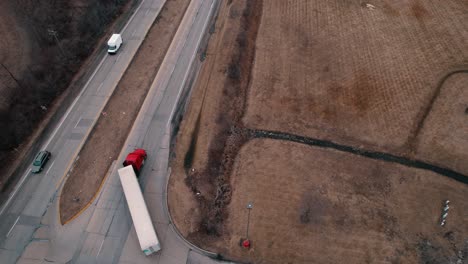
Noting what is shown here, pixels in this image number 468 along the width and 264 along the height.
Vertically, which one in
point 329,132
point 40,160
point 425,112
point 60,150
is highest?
point 425,112

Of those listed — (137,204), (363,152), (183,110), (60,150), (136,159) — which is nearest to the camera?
(137,204)

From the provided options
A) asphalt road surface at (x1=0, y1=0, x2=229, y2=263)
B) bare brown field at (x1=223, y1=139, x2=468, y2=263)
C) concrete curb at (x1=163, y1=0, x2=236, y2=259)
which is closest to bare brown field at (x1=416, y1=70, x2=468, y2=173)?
bare brown field at (x1=223, y1=139, x2=468, y2=263)

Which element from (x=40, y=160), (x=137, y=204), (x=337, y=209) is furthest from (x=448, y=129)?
(x=40, y=160)

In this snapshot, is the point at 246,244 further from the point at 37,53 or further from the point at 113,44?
the point at 37,53

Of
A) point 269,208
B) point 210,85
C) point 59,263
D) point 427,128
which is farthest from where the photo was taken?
point 210,85

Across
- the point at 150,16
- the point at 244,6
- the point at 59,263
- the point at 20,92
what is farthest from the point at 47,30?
the point at 59,263

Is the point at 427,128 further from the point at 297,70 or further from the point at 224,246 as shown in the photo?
the point at 224,246

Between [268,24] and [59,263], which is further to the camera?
[268,24]

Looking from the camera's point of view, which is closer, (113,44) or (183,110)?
(183,110)

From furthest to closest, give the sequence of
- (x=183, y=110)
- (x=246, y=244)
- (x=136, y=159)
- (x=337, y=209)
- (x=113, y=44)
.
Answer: (x=113, y=44) → (x=183, y=110) → (x=136, y=159) → (x=337, y=209) → (x=246, y=244)
